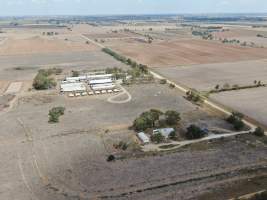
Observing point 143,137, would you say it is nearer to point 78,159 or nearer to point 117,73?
point 78,159

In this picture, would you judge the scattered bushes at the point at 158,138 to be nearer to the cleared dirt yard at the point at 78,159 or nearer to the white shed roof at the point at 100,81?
the cleared dirt yard at the point at 78,159

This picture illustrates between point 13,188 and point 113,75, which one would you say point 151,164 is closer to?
point 13,188

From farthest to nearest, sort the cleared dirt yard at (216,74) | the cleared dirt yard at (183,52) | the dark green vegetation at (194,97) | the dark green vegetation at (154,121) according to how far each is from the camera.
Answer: the cleared dirt yard at (183,52)
the cleared dirt yard at (216,74)
the dark green vegetation at (194,97)
the dark green vegetation at (154,121)

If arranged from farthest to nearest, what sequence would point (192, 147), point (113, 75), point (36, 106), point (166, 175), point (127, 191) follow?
point (113, 75)
point (36, 106)
point (192, 147)
point (166, 175)
point (127, 191)

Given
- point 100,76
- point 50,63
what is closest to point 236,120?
point 100,76

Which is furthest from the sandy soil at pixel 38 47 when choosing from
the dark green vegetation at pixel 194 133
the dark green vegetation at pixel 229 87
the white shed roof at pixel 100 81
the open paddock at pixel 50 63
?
the dark green vegetation at pixel 194 133

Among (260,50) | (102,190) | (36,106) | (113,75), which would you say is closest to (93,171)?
(102,190)
